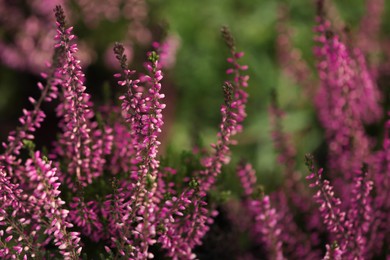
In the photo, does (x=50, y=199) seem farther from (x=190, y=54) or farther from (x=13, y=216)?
(x=190, y=54)

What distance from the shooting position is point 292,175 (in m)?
1.93

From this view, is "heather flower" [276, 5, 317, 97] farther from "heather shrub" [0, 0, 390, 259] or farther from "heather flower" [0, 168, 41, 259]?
"heather flower" [0, 168, 41, 259]

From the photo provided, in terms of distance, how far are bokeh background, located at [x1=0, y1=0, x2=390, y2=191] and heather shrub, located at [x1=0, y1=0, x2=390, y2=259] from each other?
631 mm

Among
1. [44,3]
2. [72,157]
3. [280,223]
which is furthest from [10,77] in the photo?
[280,223]

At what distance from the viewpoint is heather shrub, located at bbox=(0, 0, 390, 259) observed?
4.06ft

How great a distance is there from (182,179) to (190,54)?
2165 mm

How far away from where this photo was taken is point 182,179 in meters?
1.64

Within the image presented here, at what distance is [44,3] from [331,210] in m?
2.06

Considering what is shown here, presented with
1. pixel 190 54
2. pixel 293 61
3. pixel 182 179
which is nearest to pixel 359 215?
pixel 182 179

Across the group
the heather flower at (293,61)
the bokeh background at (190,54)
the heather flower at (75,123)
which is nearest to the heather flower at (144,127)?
the heather flower at (75,123)

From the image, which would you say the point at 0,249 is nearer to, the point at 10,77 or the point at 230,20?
the point at 10,77

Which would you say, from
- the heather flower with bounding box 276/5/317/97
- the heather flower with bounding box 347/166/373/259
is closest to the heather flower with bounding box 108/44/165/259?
the heather flower with bounding box 347/166/373/259

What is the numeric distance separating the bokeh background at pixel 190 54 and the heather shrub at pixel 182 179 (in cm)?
63

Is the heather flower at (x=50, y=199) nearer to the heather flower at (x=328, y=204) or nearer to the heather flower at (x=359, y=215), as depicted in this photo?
the heather flower at (x=328, y=204)
